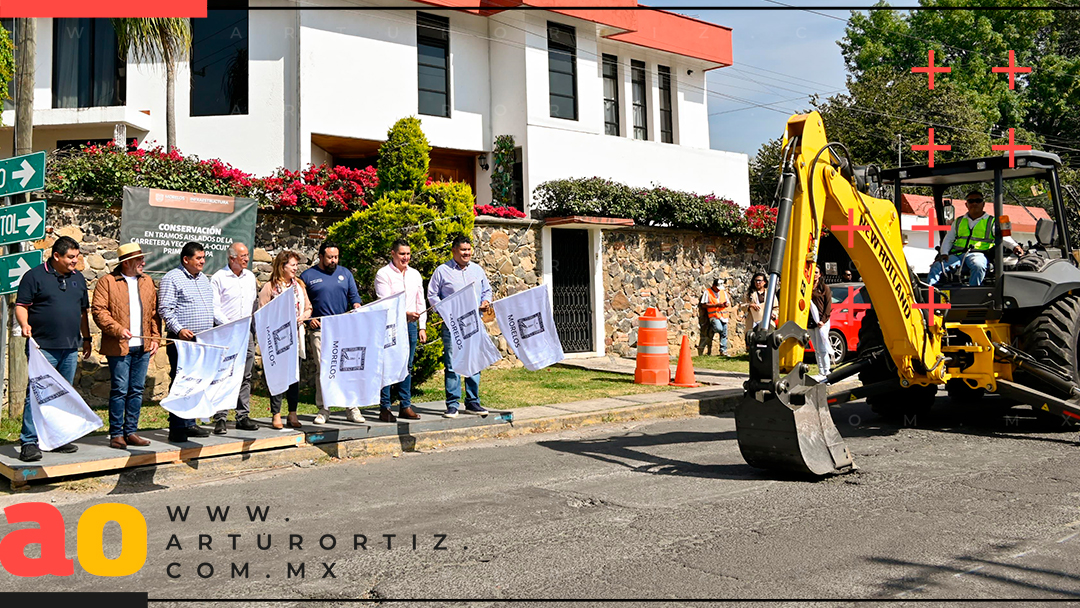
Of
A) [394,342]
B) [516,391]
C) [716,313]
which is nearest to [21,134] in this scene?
[394,342]

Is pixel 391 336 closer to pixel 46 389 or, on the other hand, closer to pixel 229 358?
pixel 229 358

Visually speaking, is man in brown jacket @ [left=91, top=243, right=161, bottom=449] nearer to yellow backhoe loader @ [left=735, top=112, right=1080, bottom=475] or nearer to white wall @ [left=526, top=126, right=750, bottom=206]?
yellow backhoe loader @ [left=735, top=112, right=1080, bottom=475]

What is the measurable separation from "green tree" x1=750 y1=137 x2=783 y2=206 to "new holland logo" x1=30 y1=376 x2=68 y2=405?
28.8 m

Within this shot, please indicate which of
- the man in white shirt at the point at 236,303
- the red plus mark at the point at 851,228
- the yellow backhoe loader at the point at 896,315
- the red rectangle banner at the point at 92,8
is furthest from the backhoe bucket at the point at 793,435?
the red rectangle banner at the point at 92,8

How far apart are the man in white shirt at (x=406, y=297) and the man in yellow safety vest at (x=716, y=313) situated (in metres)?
10.0

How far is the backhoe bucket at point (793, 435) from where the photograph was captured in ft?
22.0

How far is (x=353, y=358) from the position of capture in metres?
8.45

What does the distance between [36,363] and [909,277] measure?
7959 mm

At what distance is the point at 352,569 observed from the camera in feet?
15.9

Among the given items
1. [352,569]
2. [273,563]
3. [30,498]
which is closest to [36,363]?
[30,498]

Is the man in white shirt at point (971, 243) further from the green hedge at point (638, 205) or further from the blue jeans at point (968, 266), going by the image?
the green hedge at point (638, 205)

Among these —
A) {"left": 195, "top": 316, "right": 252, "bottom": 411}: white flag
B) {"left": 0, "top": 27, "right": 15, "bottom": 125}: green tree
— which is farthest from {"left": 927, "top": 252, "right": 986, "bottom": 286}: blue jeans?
{"left": 0, "top": 27, "right": 15, "bottom": 125}: green tree

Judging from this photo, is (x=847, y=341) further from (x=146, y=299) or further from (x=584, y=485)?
(x=146, y=299)

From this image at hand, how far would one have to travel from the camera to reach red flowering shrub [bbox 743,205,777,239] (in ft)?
63.1
